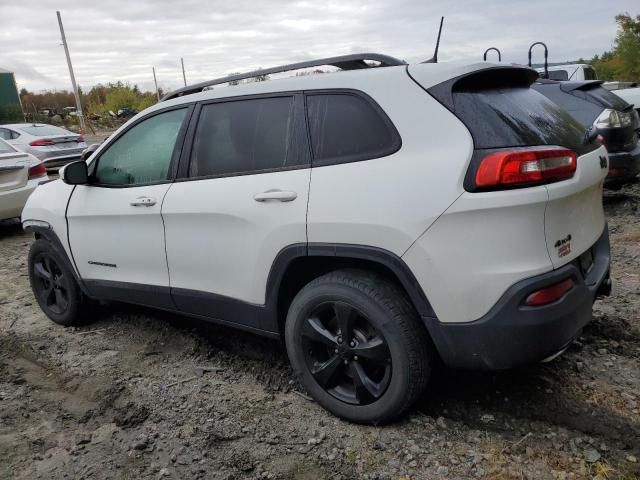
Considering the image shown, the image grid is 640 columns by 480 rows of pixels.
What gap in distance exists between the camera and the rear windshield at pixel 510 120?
2330 millimetres

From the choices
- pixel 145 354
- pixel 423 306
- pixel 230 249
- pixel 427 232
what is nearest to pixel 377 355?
pixel 423 306

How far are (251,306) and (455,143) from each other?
1.40 metres

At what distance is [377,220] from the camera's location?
→ 95.7 inches

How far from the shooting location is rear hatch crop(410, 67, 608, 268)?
2.24 m

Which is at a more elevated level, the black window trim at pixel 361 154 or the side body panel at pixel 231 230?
the black window trim at pixel 361 154

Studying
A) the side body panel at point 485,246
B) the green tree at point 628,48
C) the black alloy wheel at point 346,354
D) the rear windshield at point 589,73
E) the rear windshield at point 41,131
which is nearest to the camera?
the side body panel at point 485,246

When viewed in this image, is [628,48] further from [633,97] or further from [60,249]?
[60,249]

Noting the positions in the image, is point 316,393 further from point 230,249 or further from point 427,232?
point 427,232

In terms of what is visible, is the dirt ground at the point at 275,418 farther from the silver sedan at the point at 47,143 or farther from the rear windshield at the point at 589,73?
the silver sedan at the point at 47,143

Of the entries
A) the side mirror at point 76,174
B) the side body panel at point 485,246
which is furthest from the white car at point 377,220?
the side mirror at point 76,174

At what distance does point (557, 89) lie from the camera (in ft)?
20.8

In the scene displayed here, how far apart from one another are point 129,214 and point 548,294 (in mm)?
2531

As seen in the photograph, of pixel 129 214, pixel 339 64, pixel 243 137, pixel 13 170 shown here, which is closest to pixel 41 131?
pixel 13 170

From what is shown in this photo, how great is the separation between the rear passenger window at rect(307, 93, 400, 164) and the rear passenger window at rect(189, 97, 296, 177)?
0.16 meters
